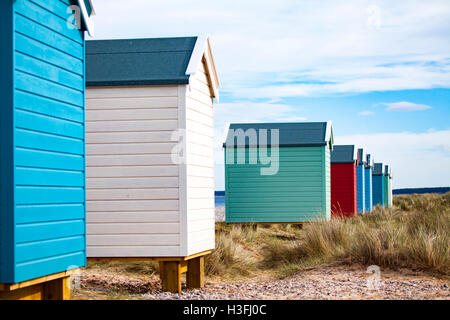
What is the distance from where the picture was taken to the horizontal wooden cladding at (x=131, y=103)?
8508mm

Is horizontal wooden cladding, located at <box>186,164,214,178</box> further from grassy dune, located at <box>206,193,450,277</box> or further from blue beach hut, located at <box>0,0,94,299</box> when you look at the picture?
blue beach hut, located at <box>0,0,94,299</box>

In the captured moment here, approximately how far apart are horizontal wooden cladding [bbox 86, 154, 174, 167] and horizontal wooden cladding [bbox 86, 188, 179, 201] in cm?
38

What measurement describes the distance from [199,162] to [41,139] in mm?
3626

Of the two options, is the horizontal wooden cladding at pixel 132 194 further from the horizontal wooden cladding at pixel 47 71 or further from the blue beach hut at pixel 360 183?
the blue beach hut at pixel 360 183

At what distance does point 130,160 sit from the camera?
8562 millimetres

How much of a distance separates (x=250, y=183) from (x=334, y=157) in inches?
242

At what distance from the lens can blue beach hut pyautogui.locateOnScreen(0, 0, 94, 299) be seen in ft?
17.6

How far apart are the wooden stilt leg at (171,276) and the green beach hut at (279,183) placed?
34.5 ft

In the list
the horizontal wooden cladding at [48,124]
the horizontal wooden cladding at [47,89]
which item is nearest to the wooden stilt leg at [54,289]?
the horizontal wooden cladding at [48,124]

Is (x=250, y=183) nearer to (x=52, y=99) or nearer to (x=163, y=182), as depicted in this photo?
(x=163, y=182)

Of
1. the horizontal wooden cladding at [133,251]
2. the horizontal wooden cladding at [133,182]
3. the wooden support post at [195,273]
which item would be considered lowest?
the wooden support post at [195,273]

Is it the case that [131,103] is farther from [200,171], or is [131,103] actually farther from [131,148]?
[200,171]

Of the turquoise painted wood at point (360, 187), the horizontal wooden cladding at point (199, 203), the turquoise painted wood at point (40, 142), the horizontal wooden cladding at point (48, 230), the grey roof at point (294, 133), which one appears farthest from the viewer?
the turquoise painted wood at point (360, 187)

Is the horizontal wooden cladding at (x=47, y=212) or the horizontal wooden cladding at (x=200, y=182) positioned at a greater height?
the horizontal wooden cladding at (x=200, y=182)
